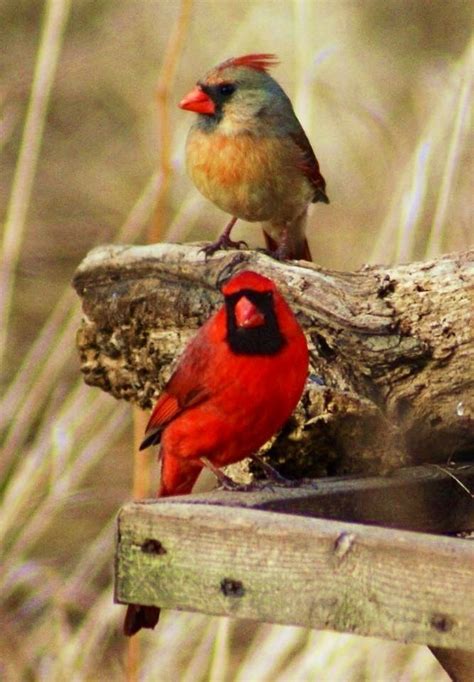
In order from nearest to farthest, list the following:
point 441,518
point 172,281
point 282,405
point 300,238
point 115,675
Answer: point 282,405 → point 441,518 → point 172,281 → point 300,238 → point 115,675

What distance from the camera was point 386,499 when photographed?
8.25 ft

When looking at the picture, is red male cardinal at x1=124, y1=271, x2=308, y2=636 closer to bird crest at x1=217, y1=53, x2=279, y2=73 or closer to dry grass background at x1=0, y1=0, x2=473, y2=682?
dry grass background at x1=0, y1=0, x2=473, y2=682

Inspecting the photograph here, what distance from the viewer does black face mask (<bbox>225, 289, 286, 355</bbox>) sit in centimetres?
244

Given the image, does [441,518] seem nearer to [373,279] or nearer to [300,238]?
[373,279]

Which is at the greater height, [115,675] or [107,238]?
[107,238]

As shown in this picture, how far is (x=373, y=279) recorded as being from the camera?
2801mm

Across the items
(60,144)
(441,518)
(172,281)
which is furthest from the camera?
(60,144)

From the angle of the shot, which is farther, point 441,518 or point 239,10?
point 239,10

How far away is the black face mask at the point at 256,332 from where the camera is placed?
2436 mm

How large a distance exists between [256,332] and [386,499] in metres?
0.36

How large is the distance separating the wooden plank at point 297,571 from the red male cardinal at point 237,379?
0.41 meters

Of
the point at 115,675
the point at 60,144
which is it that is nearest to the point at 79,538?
the point at 115,675

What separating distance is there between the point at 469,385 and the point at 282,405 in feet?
1.41

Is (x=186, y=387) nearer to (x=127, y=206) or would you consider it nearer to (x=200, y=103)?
(x=200, y=103)
